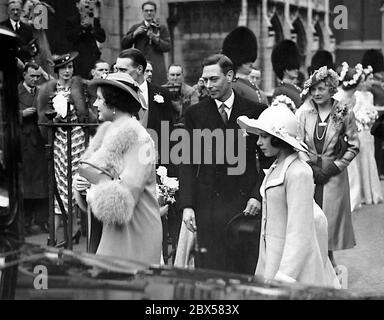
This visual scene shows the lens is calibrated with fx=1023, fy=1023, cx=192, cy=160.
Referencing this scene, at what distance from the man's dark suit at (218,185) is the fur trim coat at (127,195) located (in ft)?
5.25

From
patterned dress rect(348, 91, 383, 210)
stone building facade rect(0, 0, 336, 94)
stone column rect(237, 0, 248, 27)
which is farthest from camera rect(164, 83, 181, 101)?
stone column rect(237, 0, 248, 27)

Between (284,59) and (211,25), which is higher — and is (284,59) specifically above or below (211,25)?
below

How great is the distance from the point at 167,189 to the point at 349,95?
619cm

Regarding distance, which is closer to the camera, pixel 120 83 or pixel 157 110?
pixel 120 83

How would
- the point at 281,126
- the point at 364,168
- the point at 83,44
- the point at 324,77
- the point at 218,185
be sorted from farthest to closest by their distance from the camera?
the point at 364,168, the point at 83,44, the point at 324,77, the point at 218,185, the point at 281,126

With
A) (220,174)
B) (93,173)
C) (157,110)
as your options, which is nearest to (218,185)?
(220,174)

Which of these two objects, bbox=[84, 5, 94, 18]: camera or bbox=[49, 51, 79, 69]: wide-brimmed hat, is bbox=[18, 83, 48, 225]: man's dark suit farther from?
bbox=[84, 5, 94, 18]: camera

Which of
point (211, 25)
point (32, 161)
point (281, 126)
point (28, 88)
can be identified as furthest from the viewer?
point (211, 25)

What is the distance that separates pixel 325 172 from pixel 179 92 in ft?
10.6

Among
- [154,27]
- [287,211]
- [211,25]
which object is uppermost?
[211,25]

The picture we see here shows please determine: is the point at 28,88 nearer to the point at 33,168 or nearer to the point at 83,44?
the point at 33,168

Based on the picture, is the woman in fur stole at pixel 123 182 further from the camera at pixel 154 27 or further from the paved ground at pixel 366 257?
the camera at pixel 154 27

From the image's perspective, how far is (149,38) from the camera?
12.6 metres
